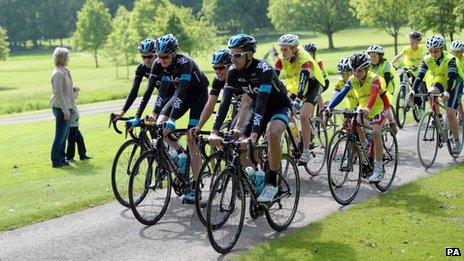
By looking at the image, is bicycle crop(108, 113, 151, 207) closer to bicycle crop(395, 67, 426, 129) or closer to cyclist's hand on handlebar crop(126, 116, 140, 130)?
cyclist's hand on handlebar crop(126, 116, 140, 130)

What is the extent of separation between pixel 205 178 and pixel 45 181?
3777 mm

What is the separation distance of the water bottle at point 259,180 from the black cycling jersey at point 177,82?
159cm

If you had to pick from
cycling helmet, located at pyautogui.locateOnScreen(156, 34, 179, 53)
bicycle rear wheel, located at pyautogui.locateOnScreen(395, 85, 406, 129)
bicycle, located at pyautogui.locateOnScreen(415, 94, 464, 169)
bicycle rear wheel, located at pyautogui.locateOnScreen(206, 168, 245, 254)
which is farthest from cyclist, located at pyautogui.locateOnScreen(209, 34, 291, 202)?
bicycle rear wheel, located at pyautogui.locateOnScreen(395, 85, 406, 129)

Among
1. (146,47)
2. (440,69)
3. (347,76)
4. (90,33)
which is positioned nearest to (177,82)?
(146,47)

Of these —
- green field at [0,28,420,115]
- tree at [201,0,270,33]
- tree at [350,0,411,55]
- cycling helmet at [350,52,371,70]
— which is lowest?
green field at [0,28,420,115]

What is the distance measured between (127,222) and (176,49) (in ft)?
8.12

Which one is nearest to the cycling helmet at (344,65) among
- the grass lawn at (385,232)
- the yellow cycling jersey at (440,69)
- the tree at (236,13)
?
the yellow cycling jersey at (440,69)

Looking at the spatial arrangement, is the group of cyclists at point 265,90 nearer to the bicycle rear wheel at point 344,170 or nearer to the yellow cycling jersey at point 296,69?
the yellow cycling jersey at point 296,69

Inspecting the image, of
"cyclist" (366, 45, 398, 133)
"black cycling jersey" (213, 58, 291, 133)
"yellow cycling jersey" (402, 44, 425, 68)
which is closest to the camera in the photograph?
"black cycling jersey" (213, 58, 291, 133)

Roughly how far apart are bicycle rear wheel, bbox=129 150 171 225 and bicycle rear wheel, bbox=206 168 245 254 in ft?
4.44

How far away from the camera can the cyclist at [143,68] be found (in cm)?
980

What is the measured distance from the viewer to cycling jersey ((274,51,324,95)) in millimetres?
11352

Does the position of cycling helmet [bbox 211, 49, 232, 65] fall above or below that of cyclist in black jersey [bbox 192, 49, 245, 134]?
above

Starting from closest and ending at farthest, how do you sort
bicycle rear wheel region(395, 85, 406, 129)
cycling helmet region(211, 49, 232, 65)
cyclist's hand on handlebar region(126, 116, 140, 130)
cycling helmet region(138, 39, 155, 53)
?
1. cycling helmet region(211, 49, 232, 65)
2. cyclist's hand on handlebar region(126, 116, 140, 130)
3. cycling helmet region(138, 39, 155, 53)
4. bicycle rear wheel region(395, 85, 406, 129)
